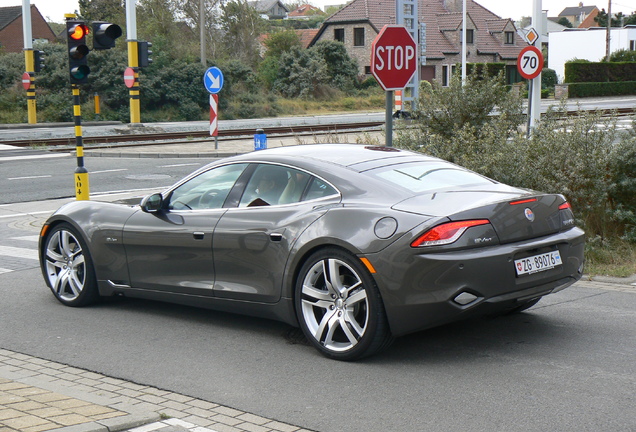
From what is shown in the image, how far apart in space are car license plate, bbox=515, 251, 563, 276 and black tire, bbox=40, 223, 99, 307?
12.2 ft

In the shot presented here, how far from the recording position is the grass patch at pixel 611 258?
8312mm

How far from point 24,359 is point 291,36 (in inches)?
2261

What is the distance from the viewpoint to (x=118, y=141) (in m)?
28.9

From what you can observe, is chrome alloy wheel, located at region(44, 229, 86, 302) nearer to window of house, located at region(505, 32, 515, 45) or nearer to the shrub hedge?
the shrub hedge

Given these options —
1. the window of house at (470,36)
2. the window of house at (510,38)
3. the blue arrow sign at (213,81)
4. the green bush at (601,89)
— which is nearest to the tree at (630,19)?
the window of house at (510,38)

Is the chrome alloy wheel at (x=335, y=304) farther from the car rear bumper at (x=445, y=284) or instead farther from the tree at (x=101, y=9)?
the tree at (x=101, y=9)

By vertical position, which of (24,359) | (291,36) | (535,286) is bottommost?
(24,359)

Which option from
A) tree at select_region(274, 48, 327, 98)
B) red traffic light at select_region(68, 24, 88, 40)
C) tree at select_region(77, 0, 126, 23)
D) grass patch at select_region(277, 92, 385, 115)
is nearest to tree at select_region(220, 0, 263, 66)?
tree at select_region(274, 48, 327, 98)

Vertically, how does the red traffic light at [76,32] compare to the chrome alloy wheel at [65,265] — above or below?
above

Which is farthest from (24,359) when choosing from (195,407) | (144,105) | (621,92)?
(621,92)

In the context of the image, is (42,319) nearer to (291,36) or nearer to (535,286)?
(535,286)

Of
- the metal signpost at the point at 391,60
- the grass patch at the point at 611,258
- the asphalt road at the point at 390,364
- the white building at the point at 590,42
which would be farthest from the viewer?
the white building at the point at 590,42

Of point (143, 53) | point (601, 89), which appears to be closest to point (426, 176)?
point (143, 53)

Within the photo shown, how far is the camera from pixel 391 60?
983 cm
